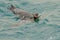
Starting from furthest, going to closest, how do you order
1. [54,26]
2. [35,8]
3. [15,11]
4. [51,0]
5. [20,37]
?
[51,0] → [35,8] → [15,11] → [54,26] → [20,37]

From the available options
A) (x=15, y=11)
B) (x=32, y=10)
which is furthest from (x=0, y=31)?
(x=32, y=10)

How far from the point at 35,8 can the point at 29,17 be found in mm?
1262

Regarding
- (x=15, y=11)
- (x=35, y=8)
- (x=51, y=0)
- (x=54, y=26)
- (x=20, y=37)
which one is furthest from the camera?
(x=51, y=0)

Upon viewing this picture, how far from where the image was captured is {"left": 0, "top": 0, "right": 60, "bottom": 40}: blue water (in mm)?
6953

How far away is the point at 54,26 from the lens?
7.57 m

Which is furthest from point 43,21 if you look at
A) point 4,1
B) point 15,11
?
point 4,1

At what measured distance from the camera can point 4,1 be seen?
30.3ft

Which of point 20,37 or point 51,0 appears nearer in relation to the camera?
point 20,37

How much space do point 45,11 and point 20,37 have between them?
2.07 metres

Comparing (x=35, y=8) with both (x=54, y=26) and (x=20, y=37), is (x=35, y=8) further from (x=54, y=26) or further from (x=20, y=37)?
(x=20, y=37)

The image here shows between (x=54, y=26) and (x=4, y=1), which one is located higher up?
(x=4, y=1)

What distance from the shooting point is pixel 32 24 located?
7551mm

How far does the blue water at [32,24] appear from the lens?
6.95m

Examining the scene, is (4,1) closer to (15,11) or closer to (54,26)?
(15,11)
